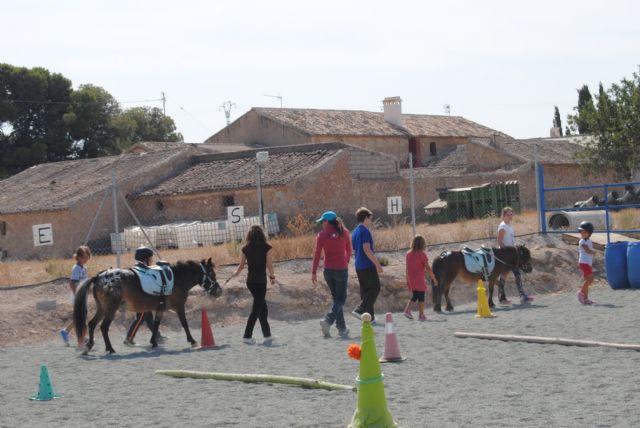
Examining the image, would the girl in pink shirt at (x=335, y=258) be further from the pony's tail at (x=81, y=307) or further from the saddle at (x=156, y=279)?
the pony's tail at (x=81, y=307)

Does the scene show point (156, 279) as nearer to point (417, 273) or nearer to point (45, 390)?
point (417, 273)

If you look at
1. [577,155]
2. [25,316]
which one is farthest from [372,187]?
[25,316]

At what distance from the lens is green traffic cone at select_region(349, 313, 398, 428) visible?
327 inches

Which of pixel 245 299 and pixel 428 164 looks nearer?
pixel 245 299

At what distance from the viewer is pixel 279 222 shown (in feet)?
137

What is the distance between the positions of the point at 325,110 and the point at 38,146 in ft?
66.3

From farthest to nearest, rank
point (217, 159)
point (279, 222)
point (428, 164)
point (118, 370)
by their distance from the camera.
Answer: point (428, 164)
point (217, 159)
point (279, 222)
point (118, 370)

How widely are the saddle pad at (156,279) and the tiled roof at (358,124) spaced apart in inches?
1813

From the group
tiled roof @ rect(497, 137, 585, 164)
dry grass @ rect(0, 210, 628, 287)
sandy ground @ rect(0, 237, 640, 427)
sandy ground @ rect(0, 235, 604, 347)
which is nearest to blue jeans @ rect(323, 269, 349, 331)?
sandy ground @ rect(0, 237, 640, 427)

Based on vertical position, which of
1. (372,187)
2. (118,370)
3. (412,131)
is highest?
(412,131)

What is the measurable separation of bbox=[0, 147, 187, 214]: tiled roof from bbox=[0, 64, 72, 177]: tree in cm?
1418

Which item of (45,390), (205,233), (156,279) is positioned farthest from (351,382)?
(205,233)

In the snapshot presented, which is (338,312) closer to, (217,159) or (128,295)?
(128,295)

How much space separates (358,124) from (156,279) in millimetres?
50794
